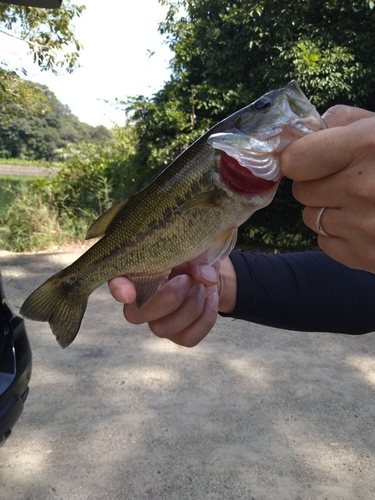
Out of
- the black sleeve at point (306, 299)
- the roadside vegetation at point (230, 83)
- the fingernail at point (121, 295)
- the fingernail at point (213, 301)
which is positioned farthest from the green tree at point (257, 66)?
the fingernail at point (121, 295)

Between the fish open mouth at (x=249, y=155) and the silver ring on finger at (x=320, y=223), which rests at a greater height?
the fish open mouth at (x=249, y=155)

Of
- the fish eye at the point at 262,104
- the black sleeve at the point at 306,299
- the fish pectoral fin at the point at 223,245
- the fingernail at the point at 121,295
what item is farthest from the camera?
the black sleeve at the point at 306,299

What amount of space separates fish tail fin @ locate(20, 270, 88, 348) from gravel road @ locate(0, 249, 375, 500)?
5.13ft

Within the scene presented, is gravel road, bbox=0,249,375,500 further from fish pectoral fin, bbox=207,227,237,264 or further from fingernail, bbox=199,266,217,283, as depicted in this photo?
fish pectoral fin, bbox=207,227,237,264

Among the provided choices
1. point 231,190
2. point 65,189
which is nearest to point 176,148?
point 65,189

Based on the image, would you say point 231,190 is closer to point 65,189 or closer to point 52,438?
point 52,438

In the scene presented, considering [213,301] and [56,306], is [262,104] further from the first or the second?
[56,306]

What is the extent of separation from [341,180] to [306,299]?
1.18 metres

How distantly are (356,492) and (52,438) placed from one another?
216 cm

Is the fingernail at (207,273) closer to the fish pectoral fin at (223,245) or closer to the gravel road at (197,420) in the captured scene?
the fish pectoral fin at (223,245)

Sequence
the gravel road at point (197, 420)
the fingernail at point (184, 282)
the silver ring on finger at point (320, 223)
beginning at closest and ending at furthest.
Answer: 1. the silver ring on finger at point (320, 223)
2. the fingernail at point (184, 282)
3. the gravel road at point (197, 420)

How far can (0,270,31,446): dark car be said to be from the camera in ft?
8.39

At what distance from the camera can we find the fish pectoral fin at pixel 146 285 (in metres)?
1.79

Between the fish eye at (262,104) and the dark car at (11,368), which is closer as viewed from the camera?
the fish eye at (262,104)
